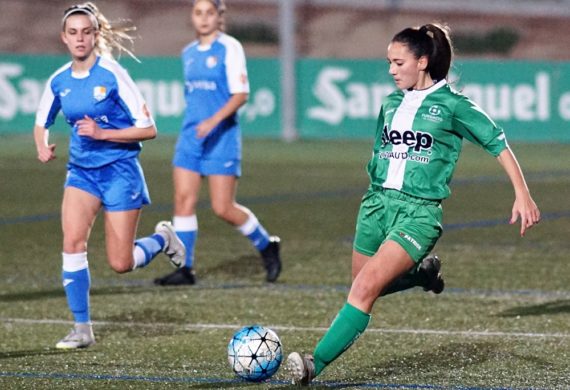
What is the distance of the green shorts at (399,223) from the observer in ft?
19.5

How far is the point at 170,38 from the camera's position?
2939 cm

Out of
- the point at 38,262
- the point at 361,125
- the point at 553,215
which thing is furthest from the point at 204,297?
the point at 361,125

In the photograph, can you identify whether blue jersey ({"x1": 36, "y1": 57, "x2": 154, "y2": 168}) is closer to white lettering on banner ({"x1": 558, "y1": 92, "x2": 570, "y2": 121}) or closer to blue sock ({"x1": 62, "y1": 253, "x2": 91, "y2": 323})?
blue sock ({"x1": 62, "y1": 253, "x2": 91, "y2": 323})

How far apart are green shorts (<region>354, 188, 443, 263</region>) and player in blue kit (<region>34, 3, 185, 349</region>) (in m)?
1.66

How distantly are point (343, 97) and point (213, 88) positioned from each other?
13937 millimetres

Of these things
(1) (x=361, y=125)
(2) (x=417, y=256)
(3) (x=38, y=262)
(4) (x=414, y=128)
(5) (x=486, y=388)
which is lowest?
(1) (x=361, y=125)

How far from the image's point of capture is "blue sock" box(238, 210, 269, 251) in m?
9.58

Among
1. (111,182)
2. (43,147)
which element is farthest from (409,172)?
(43,147)

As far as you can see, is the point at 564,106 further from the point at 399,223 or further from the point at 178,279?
the point at 399,223

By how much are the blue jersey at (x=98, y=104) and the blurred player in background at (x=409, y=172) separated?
5.48ft

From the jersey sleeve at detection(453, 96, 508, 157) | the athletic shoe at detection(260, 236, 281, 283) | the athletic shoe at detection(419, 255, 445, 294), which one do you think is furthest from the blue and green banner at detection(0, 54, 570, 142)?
the jersey sleeve at detection(453, 96, 508, 157)

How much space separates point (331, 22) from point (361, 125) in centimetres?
635

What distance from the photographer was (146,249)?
26.1 ft

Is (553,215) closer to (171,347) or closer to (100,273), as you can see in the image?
(100,273)
